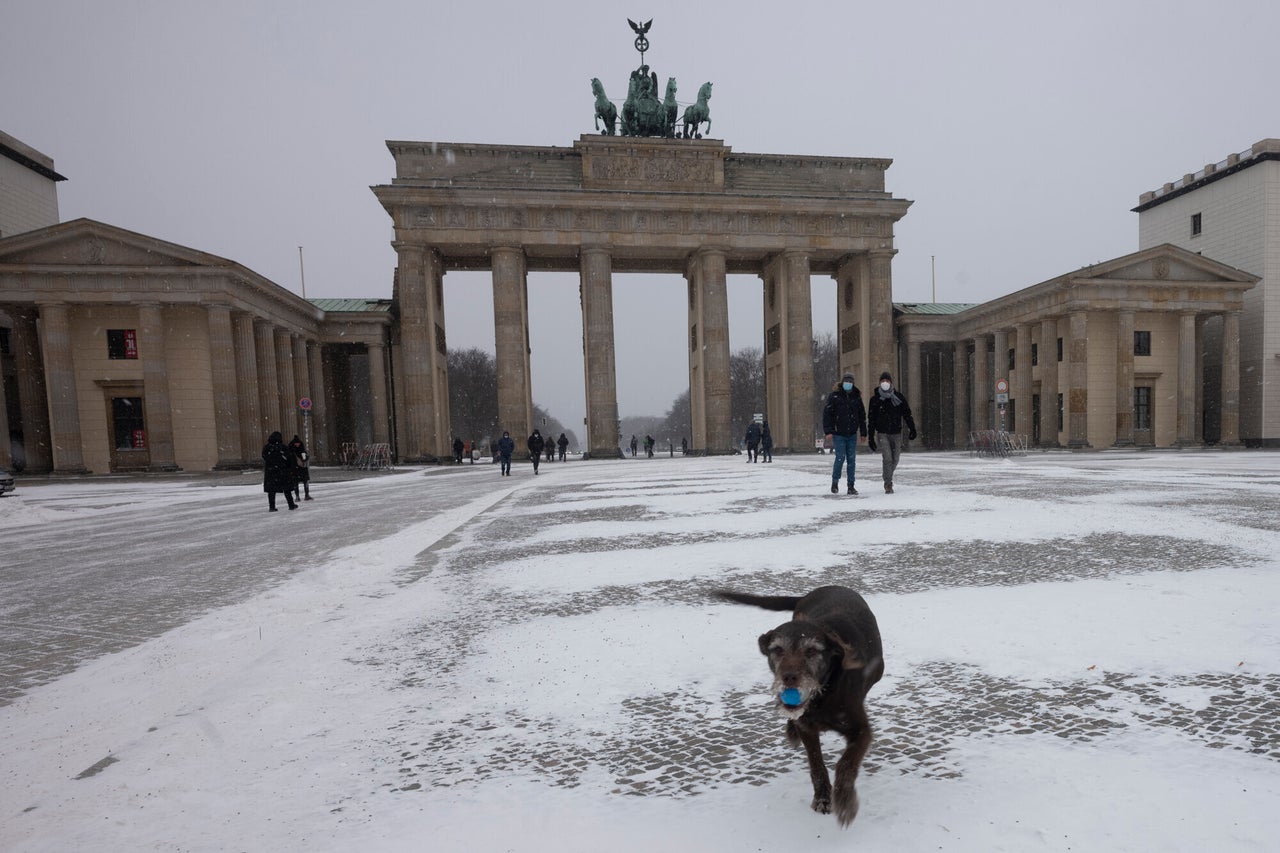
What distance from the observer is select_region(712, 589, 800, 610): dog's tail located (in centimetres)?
194

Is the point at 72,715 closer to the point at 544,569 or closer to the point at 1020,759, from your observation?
the point at 544,569

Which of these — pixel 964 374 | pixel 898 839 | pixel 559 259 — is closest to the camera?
pixel 898 839

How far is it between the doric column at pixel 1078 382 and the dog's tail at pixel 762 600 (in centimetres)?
3840

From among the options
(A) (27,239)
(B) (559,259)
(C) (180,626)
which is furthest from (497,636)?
(B) (559,259)

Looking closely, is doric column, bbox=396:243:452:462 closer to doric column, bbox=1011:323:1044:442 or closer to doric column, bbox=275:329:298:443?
doric column, bbox=275:329:298:443

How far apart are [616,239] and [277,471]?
89.7 feet

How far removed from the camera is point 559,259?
1613 inches

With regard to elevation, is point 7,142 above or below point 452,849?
above

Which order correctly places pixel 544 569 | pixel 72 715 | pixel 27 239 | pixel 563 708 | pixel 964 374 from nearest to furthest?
pixel 563 708 → pixel 72 715 → pixel 544 569 → pixel 27 239 → pixel 964 374

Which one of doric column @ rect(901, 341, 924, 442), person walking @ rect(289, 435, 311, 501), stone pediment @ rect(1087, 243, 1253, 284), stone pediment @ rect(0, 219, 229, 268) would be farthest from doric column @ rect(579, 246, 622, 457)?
stone pediment @ rect(1087, 243, 1253, 284)

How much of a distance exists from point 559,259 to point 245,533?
114 feet

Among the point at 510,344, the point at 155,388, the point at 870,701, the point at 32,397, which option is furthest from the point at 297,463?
the point at 32,397

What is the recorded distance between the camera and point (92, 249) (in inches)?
1071

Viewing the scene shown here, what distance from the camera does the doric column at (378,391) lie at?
1555 inches
